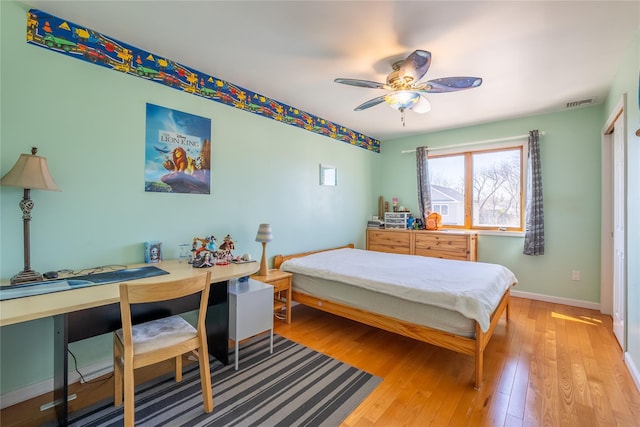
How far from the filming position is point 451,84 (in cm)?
212

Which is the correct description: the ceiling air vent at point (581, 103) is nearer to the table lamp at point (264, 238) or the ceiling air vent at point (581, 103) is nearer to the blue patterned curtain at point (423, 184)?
the blue patterned curtain at point (423, 184)

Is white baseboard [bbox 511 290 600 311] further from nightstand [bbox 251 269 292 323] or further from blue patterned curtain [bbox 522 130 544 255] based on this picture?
nightstand [bbox 251 269 292 323]

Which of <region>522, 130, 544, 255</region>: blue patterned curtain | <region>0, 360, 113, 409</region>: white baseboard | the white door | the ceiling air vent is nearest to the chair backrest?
<region>0, 360, 113, 409</region>: white baseboard

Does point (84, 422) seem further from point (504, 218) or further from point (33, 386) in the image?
point (504, 218)

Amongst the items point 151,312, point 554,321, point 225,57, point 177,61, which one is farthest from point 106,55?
point 554,321

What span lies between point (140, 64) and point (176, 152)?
2.40 ft

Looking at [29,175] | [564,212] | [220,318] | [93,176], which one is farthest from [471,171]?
[29,175]

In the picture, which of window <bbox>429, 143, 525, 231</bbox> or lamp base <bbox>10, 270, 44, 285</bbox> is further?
window <bbox>429, 143, 525, 231</bbox>

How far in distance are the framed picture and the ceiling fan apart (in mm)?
1497

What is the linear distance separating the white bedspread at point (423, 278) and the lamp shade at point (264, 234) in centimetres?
45

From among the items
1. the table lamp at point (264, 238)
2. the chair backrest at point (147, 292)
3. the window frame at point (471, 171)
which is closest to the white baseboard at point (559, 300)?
the window frame at point (471, 171)

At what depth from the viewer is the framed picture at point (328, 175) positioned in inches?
157

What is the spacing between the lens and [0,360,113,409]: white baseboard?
1713 millimetres

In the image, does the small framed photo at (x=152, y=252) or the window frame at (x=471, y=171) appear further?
the window frame at (x=471, y=171)
